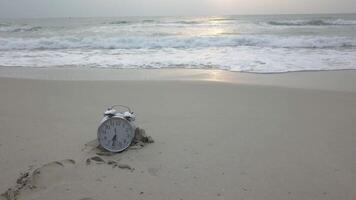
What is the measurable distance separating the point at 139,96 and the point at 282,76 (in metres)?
3.61

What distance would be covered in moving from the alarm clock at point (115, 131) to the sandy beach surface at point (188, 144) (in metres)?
0.10

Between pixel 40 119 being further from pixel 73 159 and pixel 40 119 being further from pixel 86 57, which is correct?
pixel 86 57

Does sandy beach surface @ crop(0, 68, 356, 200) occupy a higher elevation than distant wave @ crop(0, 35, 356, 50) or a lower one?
lower

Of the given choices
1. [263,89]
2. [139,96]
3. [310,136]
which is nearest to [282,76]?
[263,89]

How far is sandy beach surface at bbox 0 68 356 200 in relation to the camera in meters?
A: 2.74

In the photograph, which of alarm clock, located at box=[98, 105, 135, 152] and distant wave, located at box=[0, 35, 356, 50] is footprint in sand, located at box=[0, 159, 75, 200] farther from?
distant wave, located at box=[0, 35, 356, 50]

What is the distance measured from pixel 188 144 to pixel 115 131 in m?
0.74

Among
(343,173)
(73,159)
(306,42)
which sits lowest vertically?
(343,173)

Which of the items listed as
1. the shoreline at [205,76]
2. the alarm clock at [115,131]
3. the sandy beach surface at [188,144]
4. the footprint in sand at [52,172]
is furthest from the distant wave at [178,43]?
the footprint in sand at [52,172]

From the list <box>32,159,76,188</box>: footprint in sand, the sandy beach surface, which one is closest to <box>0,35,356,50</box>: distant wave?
the sandy beach surface

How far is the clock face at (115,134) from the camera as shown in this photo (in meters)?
3.27

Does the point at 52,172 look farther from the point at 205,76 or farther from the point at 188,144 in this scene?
the point at 205,76

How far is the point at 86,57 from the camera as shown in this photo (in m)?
11.8

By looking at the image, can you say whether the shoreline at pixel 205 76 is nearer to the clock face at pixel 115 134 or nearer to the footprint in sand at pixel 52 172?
the clock face at pixel 115 134
